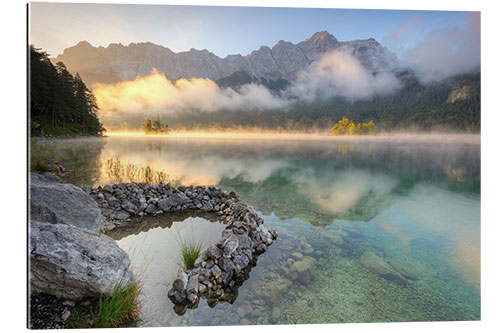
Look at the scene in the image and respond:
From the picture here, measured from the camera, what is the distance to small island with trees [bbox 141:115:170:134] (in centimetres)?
846

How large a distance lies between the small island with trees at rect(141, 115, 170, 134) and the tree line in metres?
1.58

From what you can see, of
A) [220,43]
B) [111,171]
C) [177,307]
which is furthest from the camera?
[111,171]

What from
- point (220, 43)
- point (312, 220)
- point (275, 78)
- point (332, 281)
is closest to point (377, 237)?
point (312, 220)

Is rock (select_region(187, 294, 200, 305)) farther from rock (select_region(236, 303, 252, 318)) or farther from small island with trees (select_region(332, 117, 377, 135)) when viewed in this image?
small island with trees (select_region(332, 117, 377, 135))

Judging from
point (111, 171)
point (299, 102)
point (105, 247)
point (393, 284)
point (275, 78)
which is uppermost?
point (275, 78)

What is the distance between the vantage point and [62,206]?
13.1 feet

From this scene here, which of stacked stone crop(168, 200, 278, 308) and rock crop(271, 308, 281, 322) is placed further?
stacked stone crop(168, 200, 278, 308)

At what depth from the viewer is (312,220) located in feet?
20.5

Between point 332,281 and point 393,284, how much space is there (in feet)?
3.25

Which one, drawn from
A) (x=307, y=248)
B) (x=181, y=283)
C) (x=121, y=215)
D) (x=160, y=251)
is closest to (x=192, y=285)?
(x=181, y=283)

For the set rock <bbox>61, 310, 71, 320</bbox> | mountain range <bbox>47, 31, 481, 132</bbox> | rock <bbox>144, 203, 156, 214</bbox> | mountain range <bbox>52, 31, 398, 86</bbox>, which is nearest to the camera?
rock <bbox>61, 310, 71, 320</bbox>

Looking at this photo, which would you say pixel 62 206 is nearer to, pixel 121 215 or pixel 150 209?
pixel 121 215

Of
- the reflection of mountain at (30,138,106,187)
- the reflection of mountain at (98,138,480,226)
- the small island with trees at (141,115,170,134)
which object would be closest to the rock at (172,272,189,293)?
the reflection of mountain at (98,138,480,226)

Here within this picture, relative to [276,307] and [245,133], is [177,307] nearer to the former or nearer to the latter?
[276,307]
